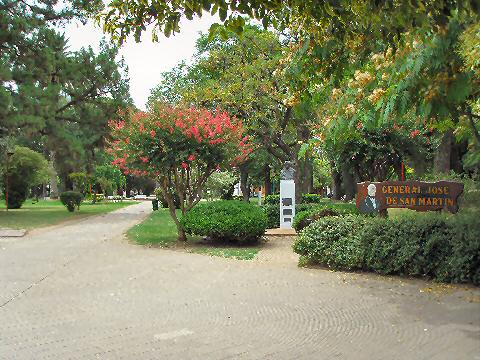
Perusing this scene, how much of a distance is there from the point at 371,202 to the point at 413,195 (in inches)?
34.3

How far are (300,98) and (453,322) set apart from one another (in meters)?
3.41

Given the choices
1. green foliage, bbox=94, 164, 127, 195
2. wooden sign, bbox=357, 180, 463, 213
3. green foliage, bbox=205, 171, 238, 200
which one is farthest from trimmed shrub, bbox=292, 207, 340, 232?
green foliage, bbox=94, 164, 127, 195

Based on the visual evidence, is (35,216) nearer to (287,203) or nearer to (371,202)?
(287,203)

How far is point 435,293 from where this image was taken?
7.17 metres

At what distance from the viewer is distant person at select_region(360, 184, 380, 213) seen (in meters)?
10.3

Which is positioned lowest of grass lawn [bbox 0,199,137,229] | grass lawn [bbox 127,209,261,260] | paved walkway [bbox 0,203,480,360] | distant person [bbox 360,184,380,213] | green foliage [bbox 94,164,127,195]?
paved walkway [bbox 0,203,480,360]

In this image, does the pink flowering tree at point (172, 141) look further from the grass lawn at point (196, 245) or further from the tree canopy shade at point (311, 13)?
the tree canopy shade at point (311, 13)

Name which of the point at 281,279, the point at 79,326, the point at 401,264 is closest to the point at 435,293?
the point at 401,264

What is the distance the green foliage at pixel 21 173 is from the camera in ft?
120

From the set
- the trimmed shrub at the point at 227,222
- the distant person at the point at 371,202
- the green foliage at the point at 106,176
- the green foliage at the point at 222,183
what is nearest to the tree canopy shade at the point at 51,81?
the green foliage at the point at 222,183

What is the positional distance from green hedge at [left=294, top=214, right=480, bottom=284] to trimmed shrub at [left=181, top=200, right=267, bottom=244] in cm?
372

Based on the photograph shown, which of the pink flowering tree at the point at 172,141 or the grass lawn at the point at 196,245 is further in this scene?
the pink flowering tree at the point at 172,141

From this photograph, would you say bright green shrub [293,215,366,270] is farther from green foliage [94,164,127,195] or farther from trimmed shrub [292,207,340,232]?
green foliage [94,164,127,195]

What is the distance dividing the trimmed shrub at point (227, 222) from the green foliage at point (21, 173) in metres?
26.5
